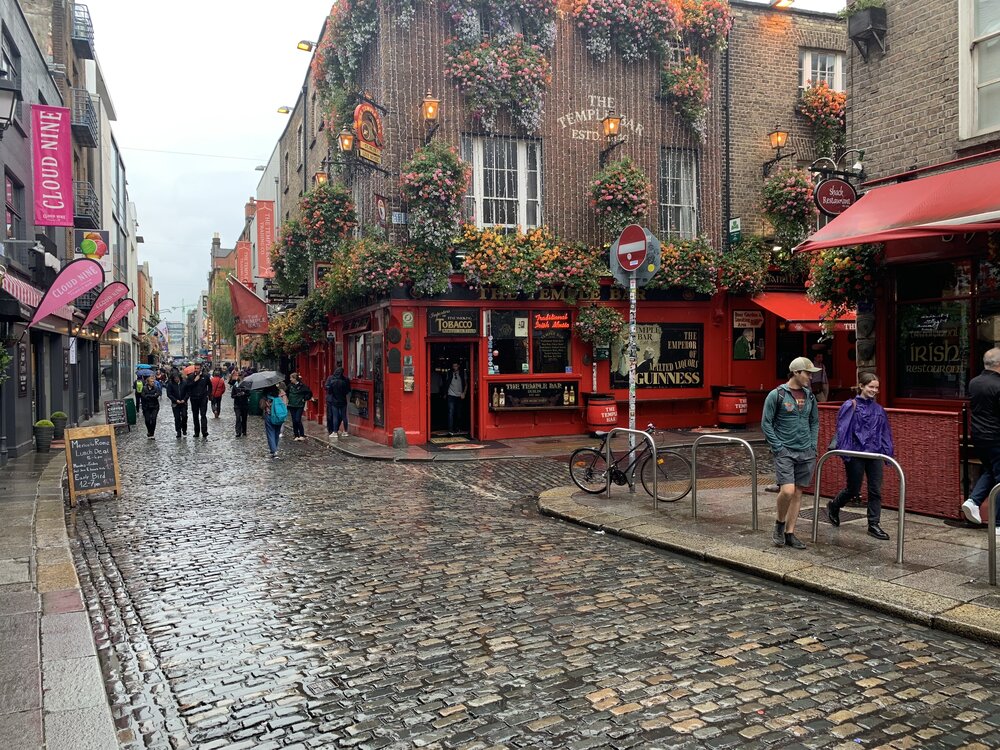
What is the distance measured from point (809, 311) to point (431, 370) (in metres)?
9.45

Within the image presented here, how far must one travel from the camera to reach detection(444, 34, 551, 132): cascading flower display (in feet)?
54.5

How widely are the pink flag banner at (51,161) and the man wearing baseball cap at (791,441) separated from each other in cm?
1566

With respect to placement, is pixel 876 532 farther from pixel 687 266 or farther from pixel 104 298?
pixel 104 298

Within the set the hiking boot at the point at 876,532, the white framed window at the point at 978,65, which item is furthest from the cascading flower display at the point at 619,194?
the hiking boot at the point at 876,532

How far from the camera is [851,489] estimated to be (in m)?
7.46

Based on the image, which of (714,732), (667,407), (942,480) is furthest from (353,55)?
(714,732)

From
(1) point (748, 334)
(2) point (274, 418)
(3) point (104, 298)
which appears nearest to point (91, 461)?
(2) point (274, 418)

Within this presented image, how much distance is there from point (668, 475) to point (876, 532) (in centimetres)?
268

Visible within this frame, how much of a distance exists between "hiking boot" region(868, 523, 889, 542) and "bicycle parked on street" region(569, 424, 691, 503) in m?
2.31

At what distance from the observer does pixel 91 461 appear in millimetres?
10250

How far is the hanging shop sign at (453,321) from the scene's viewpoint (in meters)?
16.5

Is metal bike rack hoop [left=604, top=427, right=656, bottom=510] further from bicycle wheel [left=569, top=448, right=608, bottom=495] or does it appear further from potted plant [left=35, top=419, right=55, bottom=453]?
potted plant [left=35, top=419, right=55, bottom=453]

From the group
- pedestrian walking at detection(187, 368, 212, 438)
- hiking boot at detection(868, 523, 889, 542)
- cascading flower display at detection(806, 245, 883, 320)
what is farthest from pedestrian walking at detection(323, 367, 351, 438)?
hiking boot at detection(868, 523, 889, 542)

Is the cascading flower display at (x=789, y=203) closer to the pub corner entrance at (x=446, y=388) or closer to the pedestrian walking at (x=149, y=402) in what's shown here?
the pub corner entrance at (x=446, y=388)
